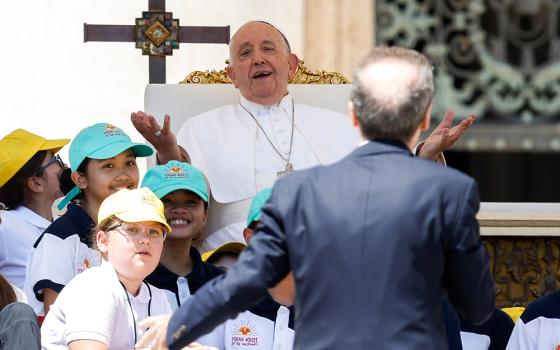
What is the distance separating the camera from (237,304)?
3.77 metres

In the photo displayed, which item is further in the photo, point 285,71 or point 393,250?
point 285,71

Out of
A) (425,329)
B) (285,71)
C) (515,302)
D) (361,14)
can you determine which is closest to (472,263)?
(425,329)

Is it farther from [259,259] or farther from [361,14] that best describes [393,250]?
[361,14]

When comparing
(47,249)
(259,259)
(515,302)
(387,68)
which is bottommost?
(515,302)

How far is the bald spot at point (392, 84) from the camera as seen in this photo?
378 cm

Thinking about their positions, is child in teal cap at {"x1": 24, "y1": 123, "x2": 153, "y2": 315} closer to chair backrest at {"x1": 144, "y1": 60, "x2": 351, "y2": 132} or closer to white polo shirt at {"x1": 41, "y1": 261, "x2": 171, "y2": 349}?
white polo shirt at {"x1": 41, "y1": 261, "x2": 171, "y2": 349}

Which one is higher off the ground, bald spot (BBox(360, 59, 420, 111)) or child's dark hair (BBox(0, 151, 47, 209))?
bald spot (BBox(360, 59, 420, 111))

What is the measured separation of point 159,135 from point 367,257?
2.81m

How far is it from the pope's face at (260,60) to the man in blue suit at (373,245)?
2.98m

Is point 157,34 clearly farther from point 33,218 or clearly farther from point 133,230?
point 133,230

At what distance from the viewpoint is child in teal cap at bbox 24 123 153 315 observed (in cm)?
541

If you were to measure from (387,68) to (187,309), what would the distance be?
0.74 metres

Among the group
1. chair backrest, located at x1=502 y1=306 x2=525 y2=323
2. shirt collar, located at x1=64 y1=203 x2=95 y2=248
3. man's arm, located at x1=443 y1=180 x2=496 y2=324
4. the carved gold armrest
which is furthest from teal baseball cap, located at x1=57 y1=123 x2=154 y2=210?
man's arm, located at x1=443 y1=180 x2=496 y2=324

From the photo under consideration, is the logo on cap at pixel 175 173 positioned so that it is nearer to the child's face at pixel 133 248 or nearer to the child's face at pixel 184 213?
the child's face at pixel 184 213
